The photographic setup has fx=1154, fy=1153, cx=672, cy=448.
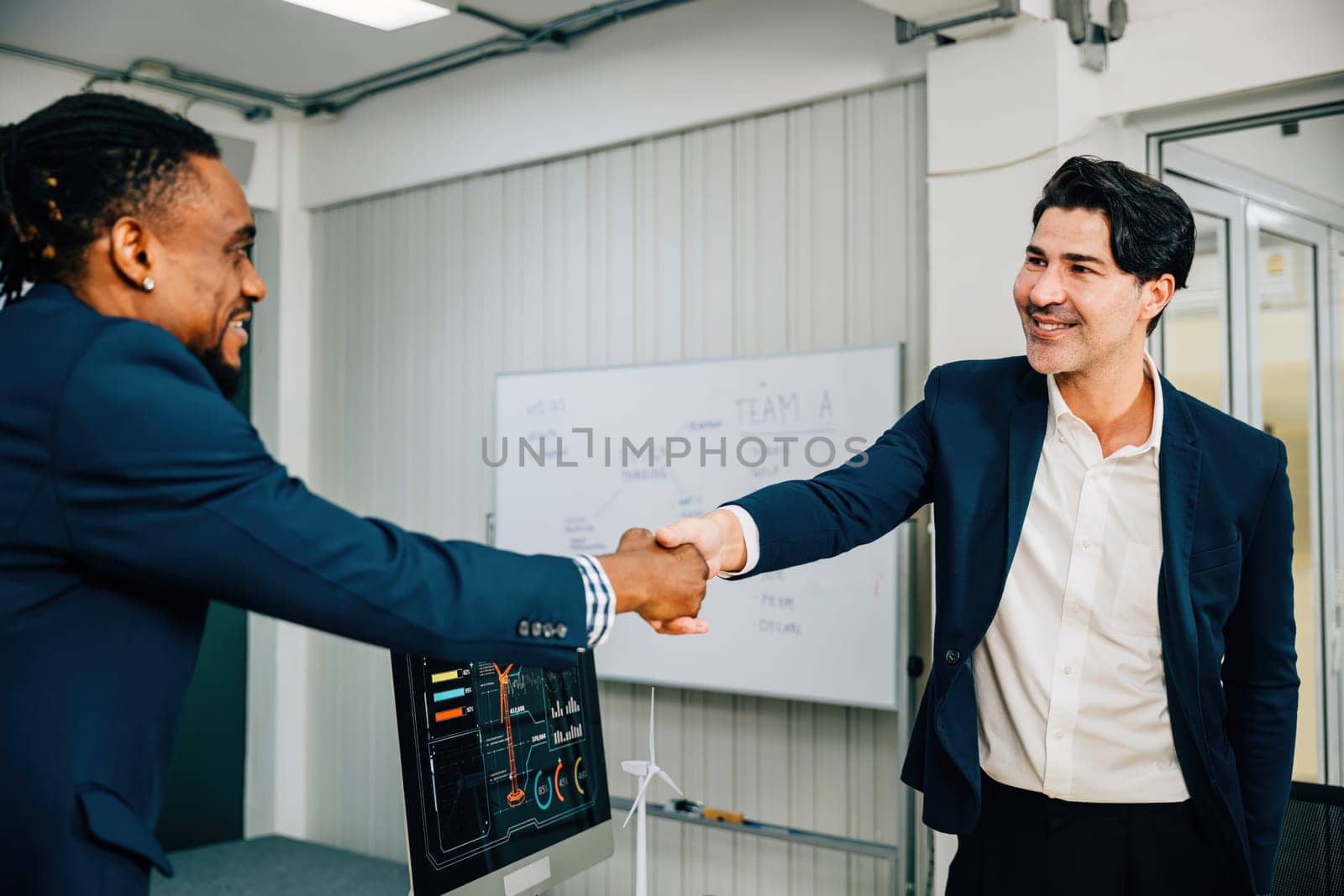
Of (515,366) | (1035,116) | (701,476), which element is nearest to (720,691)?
(701,476)

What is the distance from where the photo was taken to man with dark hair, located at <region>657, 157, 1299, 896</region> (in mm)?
1640

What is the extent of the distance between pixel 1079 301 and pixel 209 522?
4.19ft

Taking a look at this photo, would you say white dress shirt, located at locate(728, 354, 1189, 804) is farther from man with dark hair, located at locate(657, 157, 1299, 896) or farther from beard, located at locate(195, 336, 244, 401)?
beard, located at locate(195, 336, 244, 401)

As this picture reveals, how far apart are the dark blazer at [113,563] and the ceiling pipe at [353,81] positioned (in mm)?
2987

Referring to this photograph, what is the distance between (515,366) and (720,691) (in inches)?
55.9

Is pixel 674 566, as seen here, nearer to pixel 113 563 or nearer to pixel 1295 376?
pixel 113 563

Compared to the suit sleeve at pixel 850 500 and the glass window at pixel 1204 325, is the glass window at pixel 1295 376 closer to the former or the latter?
the glass window at pixel 1204 325

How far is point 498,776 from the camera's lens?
2.10m

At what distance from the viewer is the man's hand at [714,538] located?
159cm

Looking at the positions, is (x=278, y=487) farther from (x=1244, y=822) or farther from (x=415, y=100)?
(x=415, y=100)

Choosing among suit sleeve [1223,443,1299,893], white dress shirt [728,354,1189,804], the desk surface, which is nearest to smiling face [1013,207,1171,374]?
white dress shirt [728,354,1189,804]

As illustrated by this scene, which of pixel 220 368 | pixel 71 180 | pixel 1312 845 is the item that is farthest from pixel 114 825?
pixel 1312 845

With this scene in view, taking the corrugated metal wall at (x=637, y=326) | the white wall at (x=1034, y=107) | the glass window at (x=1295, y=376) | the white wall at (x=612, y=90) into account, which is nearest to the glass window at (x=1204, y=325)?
the glass window at (x=1295, y=376)

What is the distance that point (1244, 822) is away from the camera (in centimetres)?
171
